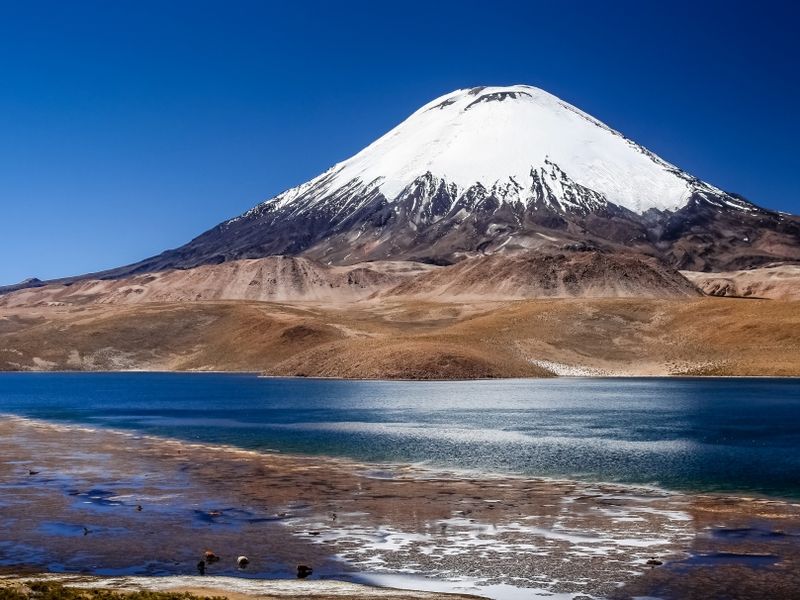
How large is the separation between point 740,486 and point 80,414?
57.0 meters

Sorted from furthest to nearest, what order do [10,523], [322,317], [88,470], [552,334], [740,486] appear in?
[322,317], [552,334], [88,470], [740,486], [10,523]

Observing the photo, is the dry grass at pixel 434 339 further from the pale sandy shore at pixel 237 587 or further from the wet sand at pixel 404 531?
the pale sandy shore at pixel 237 587

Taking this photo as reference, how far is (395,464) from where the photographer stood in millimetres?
41906

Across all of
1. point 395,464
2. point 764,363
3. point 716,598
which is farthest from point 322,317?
point 716,598

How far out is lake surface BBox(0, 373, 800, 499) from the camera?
40.6 m

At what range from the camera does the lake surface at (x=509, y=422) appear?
4056 cm

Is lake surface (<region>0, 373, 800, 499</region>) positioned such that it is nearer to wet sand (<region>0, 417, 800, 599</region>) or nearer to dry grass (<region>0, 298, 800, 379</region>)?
wet sand (<region>0, 417, 800, 599</region>)

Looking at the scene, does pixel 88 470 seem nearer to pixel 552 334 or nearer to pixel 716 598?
pixel 716 598

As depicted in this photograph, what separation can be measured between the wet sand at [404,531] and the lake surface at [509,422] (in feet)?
17.3

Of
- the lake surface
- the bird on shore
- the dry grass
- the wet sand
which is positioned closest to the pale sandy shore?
the wet sand

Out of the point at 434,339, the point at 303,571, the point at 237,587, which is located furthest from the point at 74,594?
the point at 434,339

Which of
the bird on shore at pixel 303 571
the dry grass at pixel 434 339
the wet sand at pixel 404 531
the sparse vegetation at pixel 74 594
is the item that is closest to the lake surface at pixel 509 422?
the wet sand at pixel 404 531

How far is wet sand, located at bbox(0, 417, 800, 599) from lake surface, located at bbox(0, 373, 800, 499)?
529 cm

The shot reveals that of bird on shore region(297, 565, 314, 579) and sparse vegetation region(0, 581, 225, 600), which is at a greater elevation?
sparse vegetation region(0, 581, 225, 600)
